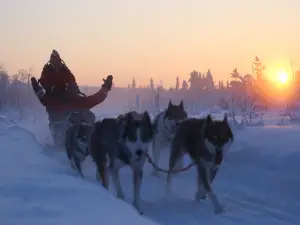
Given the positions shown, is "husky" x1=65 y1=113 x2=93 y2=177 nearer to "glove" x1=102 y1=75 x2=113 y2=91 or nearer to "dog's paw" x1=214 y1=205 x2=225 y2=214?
"dog's paw" x1=214 y1=205 x2=225 y2=214

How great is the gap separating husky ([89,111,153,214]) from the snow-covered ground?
0.43 meters

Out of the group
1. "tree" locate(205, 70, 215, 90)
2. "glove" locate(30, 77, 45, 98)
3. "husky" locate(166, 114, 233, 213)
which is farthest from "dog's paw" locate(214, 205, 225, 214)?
"tree" locate(205, 70, 215, 90)

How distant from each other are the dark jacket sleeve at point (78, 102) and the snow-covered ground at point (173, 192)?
4.04 feet

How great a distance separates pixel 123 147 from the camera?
6.66 meters

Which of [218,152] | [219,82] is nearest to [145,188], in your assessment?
[218,152]

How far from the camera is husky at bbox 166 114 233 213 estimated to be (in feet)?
22.1

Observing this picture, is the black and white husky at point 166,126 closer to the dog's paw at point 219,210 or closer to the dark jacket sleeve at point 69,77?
the dog's paw at point 219,210

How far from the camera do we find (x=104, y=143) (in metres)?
7.16

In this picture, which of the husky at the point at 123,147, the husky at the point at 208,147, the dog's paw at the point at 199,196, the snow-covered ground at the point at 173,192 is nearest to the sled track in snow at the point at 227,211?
the snow-covered ground at the point at 173,192

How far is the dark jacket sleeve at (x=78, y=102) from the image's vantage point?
11.7m

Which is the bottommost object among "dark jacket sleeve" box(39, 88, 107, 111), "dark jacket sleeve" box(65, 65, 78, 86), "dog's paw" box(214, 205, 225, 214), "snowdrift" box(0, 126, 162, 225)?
"dog's paw" box(214, 205, 225, 214)

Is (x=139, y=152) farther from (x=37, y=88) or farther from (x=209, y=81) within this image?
(x=209, y=81)

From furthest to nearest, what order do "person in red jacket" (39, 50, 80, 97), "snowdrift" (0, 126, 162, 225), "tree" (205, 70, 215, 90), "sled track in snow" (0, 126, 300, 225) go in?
"tree" (205, 70, 215, 90) → "person in red jacket" (39, 50, 80, 97) → "sled track in snow" (0, 126, 300, 225) → "snowdrift" (0, 126, 162, 225)

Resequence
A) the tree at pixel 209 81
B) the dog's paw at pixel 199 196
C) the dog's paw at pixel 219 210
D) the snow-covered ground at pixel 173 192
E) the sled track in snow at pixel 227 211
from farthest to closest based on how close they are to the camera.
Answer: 1. the tree at pixel 209 81
2. the dog's paw at pixel 199 196
3. the dog's paw at pixel 219 210
4. the sled track in snow at pixel 227 211
5. the snow-covered ground at pixel 173 192
